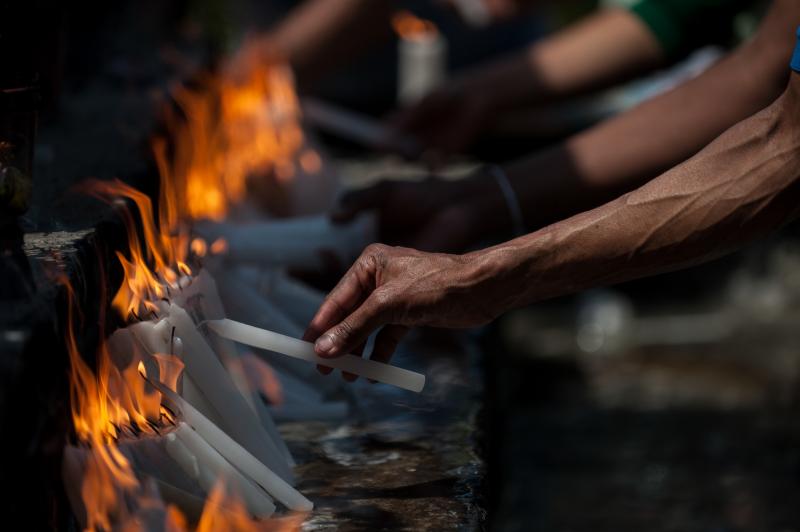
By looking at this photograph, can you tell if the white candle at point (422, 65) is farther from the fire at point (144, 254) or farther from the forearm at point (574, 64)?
the fire at point (144, 254)

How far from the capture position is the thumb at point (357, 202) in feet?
12.8

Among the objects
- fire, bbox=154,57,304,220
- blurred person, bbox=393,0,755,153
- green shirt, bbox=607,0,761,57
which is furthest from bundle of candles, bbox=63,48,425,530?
green shirt, bbox=607,0,761,57

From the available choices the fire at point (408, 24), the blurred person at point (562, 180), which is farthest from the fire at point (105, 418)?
the fire at point (408, 24)

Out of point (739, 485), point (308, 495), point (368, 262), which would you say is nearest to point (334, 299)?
point (368, 262)

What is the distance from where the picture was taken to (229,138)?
529 cm

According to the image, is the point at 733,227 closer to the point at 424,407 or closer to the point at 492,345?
the point at 424,407

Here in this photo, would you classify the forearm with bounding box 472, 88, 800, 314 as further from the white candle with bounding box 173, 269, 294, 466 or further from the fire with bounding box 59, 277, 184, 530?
the fire with bounding box 59, 277, 184, 530

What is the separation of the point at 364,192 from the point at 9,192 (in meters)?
1.59

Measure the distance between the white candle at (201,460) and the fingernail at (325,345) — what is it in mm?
273

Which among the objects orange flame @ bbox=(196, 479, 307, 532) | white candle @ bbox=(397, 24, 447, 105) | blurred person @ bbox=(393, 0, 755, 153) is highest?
white candle @ bbox=(397, 24, 447, 105)

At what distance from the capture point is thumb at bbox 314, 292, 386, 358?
2385 mm

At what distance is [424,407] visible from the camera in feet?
10.4

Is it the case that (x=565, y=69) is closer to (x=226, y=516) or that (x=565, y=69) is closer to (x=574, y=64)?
(x=574, y=64)

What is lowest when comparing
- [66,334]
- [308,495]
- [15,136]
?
[308,495]
